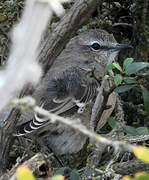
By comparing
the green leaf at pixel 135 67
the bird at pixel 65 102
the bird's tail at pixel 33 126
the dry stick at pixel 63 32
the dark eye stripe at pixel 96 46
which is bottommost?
the dark eye stripe at pixel 96 46

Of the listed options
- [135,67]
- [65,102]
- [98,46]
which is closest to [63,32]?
[135,67]

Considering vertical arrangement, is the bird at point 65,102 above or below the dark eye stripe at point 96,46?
above

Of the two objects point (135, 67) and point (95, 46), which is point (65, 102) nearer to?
point (135, 67)

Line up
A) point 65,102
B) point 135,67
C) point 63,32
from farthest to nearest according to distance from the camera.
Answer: point 65,102, point 135,67, point 63,32

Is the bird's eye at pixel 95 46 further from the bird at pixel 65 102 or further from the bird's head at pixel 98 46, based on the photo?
the bird at pixel 65 102

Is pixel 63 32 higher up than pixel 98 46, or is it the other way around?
pixel 63 32

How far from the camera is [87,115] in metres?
3.53

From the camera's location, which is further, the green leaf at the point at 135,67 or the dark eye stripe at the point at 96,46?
the dark eye stripe at the point at 96,46

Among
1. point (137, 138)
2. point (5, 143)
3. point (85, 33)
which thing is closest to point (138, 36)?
point (85, 33)

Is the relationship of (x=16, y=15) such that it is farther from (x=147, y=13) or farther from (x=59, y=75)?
(x=147, y=13)

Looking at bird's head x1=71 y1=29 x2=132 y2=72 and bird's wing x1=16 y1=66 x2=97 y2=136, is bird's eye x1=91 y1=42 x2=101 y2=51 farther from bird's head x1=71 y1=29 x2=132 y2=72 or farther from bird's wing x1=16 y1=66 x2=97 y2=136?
bird's wing x1=16 y1=66 x2=97 y2=136

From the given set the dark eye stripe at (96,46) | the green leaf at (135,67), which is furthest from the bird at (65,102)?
the green leaf at (135,67)

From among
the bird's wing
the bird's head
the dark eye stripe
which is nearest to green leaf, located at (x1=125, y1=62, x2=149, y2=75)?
the bird's wing

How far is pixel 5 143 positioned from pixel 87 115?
1.09m
